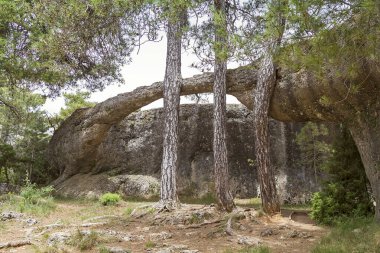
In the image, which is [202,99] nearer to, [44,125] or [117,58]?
[117,58]

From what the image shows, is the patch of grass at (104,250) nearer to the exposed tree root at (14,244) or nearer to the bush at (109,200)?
the exposed tree root at (14,244)

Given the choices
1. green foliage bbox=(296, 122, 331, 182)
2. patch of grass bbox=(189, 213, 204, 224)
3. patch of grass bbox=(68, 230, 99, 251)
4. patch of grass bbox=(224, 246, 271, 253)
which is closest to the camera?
patch of grass bbox=(224, 246, 271, 253)

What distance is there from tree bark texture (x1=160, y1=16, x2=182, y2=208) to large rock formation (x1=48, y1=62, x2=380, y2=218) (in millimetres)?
835

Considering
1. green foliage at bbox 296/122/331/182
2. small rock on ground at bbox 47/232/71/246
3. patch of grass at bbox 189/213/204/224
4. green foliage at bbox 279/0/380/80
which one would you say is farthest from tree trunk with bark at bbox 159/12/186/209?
green foliage at bbox 279/0/380/80

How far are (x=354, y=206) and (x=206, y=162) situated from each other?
28.0 feet

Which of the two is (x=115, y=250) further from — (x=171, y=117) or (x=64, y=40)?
(x=64, y=40)

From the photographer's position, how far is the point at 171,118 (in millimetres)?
12695

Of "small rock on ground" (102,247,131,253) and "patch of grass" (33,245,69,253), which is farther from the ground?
"patch of grass" (33,245,69,253)

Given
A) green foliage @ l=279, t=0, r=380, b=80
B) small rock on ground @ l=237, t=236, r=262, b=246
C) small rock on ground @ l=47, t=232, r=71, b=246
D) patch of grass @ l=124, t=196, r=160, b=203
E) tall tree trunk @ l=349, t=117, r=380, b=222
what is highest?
green foliage @ l=279, t=0, r=380, b=80

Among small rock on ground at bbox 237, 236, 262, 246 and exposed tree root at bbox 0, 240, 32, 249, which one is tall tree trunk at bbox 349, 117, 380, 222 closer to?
small rock on ground at bbox 237, 236, 262, 246

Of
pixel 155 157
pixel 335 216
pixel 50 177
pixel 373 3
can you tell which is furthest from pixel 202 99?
pixel 373 3

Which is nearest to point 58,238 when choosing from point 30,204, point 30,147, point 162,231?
point 162,231

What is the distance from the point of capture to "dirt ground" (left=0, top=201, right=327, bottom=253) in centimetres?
763

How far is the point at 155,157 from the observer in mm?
18062
